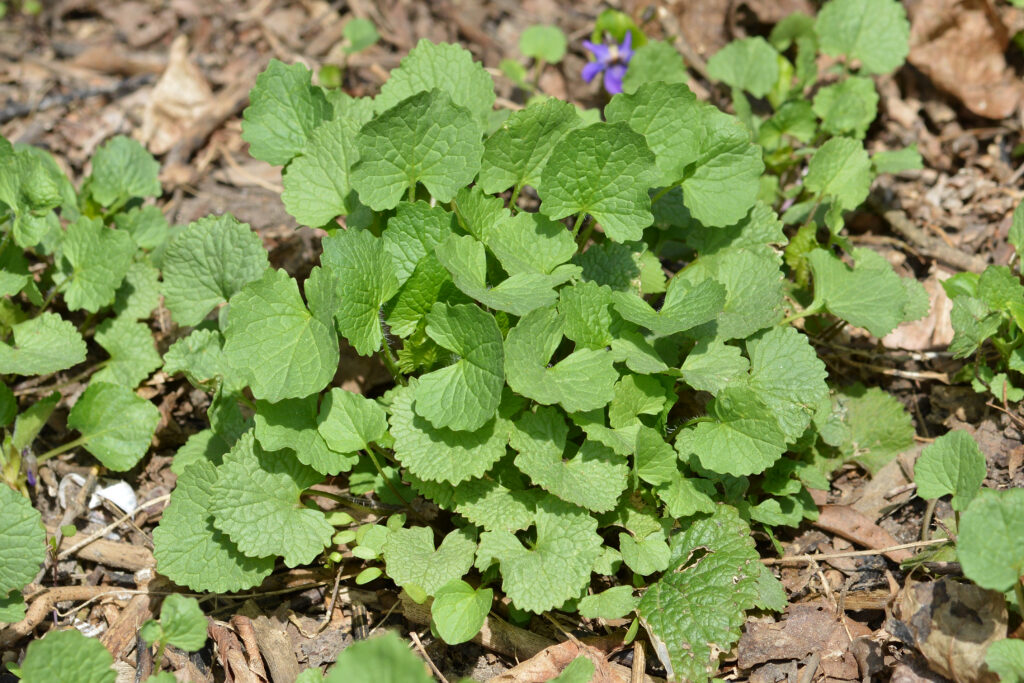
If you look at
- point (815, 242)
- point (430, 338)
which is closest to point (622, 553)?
point (430, 338)

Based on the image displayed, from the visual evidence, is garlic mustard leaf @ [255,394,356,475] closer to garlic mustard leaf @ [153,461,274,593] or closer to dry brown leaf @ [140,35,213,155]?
garlic mustard leaf @ [153,461,274,593]

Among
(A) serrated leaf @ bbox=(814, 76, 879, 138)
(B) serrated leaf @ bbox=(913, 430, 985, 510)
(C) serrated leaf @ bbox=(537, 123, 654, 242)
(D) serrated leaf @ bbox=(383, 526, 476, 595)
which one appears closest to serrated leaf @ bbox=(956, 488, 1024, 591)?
(B) serrated leaf @ bbox=(913, 430, 985, 510)

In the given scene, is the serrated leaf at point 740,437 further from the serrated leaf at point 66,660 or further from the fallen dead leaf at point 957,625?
the serrated leaf at point 66,660

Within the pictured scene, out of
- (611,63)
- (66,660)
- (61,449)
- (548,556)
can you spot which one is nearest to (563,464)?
(548,556)

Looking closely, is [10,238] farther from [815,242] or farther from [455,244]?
[815,242]

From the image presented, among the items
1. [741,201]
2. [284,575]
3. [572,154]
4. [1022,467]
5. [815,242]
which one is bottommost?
[284,575]

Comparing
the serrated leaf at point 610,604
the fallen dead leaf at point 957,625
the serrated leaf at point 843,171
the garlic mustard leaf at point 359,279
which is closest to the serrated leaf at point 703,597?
the serrated leaf at point 610,604

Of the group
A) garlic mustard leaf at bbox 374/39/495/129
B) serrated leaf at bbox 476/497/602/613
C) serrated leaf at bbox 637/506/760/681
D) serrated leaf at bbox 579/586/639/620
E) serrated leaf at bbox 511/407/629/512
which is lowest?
serrated leaf at bbox 579/586/639/620
